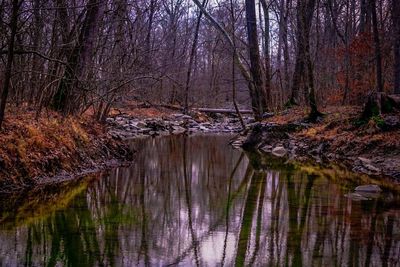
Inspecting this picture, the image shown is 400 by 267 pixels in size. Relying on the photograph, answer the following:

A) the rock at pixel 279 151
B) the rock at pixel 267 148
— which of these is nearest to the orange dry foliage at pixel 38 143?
the rock at pixel 279 151

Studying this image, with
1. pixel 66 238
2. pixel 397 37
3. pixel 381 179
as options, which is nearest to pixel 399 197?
pixel 381 179

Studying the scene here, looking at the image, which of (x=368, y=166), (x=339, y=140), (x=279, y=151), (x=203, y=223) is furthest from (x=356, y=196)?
(x=279, y=151)

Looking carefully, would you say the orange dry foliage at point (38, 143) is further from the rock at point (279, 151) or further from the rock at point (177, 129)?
the rock at point (177, 129)

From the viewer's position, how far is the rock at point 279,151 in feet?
51.1

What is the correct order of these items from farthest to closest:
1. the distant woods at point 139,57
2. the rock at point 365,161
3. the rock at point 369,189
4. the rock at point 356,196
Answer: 1. the rock at point 365,161
2. the distant woods at point 139,57
3. the rock at point 369,189
4. the rock at point 356,196

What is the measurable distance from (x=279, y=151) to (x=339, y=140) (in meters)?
2.06

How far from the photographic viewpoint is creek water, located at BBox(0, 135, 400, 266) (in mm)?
5195

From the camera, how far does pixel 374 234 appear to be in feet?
20.0

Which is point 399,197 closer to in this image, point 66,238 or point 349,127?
point 66,238

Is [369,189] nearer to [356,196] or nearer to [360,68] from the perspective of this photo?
[356,196]

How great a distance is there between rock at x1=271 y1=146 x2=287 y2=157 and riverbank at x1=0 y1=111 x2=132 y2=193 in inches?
189

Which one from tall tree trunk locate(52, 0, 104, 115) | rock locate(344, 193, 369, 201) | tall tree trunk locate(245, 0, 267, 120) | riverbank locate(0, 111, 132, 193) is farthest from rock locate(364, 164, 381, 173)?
tall tree trunk locate(245, 0, 267, 120)

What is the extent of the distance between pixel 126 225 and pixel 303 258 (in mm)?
2281

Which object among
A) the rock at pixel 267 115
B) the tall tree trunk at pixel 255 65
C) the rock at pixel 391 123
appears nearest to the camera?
the rock at pixel 391 123
